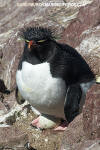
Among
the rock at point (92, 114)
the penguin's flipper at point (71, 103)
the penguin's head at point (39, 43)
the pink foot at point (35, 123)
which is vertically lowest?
the pink foot at point (35, 123)

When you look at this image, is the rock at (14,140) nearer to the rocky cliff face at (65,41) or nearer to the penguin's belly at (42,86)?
the rocky cliff face at (65,41)

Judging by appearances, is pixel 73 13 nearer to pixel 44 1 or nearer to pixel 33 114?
pixel 44 1

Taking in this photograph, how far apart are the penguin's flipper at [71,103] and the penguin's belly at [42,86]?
112 mm

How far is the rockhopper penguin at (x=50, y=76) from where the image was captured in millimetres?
6902

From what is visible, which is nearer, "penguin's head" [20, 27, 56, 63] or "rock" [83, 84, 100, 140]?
"rock" [83, 84, 100, 140]

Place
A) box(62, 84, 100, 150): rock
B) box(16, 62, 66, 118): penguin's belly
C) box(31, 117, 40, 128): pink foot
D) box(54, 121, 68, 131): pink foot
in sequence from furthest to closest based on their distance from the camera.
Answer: box(31, 117, 40, 128): pink foot, box(54, 121, 68, 131): pink foot, box(16, 62, 66, 118): penguin's belly, box(62, 84, 100, 150): rock

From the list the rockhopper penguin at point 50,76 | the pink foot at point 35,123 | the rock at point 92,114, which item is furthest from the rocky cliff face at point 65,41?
the rockhopper penguin at point 50,76

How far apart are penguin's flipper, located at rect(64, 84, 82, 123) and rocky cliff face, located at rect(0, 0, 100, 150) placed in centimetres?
44

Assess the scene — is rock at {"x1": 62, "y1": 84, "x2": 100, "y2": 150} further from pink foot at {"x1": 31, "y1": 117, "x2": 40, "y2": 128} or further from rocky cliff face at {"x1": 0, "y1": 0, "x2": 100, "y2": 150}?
pink foot at {"x1": 31, "y1": 117, "x2": 40, "y2": 128}

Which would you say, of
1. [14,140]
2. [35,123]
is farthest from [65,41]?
[14,140]

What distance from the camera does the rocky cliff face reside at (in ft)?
18.6

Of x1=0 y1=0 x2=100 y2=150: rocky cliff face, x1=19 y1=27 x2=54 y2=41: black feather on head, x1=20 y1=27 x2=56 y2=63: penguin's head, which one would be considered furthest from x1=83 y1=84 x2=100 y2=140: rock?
x1=19 y1=27 x2=54 y2=41: black feather on head

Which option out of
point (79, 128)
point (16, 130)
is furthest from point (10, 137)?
point (79, 128)

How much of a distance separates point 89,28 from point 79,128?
428 centimetres
